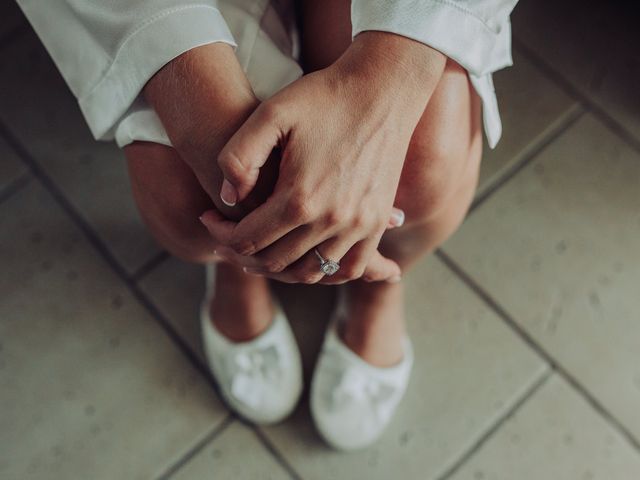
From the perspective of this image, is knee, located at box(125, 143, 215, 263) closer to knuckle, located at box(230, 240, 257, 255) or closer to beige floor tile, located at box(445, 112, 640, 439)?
knuckle, located at box(230, 240, 257, 255)

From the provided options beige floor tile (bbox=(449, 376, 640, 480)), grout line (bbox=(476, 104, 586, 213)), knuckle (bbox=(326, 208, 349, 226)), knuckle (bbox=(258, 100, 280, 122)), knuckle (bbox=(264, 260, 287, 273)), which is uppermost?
knuckle (bbox=(258, 100, 280, 122))

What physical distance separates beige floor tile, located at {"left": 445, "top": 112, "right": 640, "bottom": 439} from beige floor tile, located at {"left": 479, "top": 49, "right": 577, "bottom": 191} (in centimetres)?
3

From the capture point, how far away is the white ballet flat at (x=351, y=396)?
107 centimetres

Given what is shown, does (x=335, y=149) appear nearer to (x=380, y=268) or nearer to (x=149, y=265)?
(x=380, y=268)

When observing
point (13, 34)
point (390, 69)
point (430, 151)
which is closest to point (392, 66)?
point (390, 69)

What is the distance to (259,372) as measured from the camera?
109cm

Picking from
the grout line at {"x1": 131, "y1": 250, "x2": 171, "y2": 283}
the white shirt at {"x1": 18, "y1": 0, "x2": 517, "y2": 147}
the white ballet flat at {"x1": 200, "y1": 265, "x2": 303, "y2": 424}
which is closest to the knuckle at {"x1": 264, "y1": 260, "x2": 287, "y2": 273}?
the white shirt at {"x1": 18, "y1": 0, "x2": 517, "y2": 147}

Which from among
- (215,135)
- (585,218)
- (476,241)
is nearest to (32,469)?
(215,135)

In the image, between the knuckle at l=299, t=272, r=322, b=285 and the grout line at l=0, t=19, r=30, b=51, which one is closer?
the knuckle at l=299, t=272, r=322, b=285

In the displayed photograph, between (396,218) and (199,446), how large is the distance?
1.70ft

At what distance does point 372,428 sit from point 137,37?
2.14 ft

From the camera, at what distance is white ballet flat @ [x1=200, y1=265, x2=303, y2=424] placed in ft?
3.54

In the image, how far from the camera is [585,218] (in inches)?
48.3

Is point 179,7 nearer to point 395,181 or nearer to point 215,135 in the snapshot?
point 215,135
